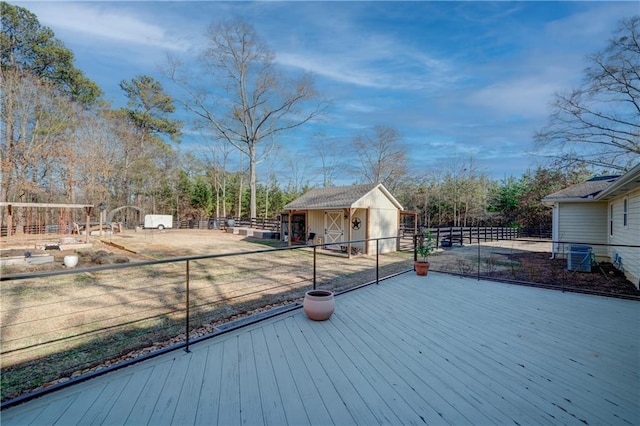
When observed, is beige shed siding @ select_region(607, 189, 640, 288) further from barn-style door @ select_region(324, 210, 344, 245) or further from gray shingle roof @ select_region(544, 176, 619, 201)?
barn-style door @ select_region(324, 210, 344, 245)

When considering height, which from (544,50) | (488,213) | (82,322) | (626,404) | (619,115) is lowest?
(82,322)

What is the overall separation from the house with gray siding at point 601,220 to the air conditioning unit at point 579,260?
16.2 inches

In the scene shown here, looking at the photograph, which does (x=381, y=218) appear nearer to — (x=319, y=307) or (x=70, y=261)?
(x=319, y=307)

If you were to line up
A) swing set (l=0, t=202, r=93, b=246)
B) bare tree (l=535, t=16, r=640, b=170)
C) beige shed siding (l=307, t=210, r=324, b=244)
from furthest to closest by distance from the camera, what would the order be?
swing set (l=0, t=202, r=93, b=246), beige shed siding (l=307, t=210, r=324, b=244), bare tree (l=535, t=16, r=640, b=170)

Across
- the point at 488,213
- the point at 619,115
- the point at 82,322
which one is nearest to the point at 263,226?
the point at 82,322

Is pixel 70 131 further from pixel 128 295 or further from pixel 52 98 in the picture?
pixel 128 295

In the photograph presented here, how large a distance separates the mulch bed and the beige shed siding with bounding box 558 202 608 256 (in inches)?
50.2

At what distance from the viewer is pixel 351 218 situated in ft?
40.1

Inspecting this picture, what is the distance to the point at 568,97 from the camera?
448 inches

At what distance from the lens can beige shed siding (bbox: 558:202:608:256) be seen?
9.59 metres

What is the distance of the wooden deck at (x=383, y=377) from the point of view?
5.58 feet

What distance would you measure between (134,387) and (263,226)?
1889 centimetres

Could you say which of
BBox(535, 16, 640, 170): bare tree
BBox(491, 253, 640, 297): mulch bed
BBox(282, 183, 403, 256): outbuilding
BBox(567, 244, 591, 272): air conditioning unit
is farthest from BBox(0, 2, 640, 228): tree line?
BBox(282, 183, 403, 256): outbuilding

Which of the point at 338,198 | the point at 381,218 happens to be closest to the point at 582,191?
the point at 381,218
